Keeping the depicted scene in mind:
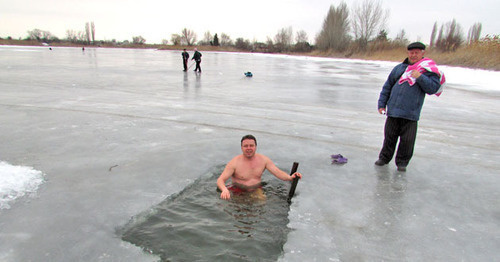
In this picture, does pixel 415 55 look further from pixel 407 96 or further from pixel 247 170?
pixel 247 170

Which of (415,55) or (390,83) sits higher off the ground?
(415,55)

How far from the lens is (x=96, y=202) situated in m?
3.24

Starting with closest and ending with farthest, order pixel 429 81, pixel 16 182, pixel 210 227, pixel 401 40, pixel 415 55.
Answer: pixel 210 227
pixel 16 182
pixel 429 81
pixel 415 55
pixel 401 40

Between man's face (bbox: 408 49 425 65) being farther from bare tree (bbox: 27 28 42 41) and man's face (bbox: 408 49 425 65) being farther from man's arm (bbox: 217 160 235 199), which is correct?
bare tree (bbox: 27 28 42 41)

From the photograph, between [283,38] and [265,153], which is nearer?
[265,153]

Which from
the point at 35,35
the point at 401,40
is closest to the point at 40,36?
the point at 35,35

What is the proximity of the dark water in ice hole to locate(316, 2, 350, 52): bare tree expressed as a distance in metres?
62.2

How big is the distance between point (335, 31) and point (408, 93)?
6607 centimetres

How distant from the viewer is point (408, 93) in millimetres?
4184

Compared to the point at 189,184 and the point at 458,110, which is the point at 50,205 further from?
the point at 458,110

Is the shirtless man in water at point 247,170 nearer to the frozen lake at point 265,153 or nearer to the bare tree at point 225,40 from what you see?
the frozen lake at point 265,153

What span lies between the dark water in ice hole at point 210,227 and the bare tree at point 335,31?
6218 cm

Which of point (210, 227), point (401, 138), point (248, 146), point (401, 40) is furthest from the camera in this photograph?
point (401, 40)

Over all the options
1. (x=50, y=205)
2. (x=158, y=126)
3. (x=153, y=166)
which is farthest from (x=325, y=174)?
(x=158, y=126)
